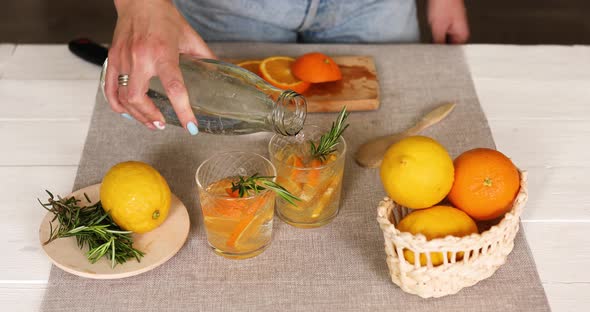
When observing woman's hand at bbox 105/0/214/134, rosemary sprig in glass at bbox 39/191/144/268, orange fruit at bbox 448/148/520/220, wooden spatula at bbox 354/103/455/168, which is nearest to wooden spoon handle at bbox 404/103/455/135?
wooden spatula at bbox 354/103/455/168

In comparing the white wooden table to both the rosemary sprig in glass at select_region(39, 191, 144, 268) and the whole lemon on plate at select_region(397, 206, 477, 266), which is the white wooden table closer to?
the rosemary sprig in glass at select_region(39, 191, 144, 268)

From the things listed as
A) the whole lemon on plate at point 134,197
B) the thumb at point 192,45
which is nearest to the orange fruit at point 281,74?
the thumb at point 192,45

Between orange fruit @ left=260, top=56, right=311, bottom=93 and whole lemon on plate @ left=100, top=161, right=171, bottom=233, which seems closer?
whole lemon on plate @ left=100, top=161, right=171, bottom=233

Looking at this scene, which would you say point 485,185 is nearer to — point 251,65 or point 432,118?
point 432,118

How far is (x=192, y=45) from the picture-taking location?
1.16 metres

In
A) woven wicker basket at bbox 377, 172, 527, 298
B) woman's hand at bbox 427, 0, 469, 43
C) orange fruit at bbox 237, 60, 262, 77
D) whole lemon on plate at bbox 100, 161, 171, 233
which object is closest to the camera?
woven wicker basket at bbox 377, 172, 527, 298

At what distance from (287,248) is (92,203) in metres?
0.30

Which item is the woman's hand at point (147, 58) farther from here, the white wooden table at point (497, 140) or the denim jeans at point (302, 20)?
the denim jeans at point (302, 20)

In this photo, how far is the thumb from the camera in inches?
45.1

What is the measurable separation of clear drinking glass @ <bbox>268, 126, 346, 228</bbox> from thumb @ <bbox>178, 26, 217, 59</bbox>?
0.81 feet

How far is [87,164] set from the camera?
1160 mm

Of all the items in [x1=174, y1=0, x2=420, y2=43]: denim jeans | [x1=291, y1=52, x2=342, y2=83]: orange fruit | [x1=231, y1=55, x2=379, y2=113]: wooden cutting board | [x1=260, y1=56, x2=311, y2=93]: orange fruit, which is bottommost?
[x1=174, y1=0, x2=420, y2=43]: denim jeans

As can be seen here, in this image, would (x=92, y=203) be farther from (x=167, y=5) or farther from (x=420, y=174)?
(x=420, y=174)

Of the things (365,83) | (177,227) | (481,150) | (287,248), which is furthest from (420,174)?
(365,83)
